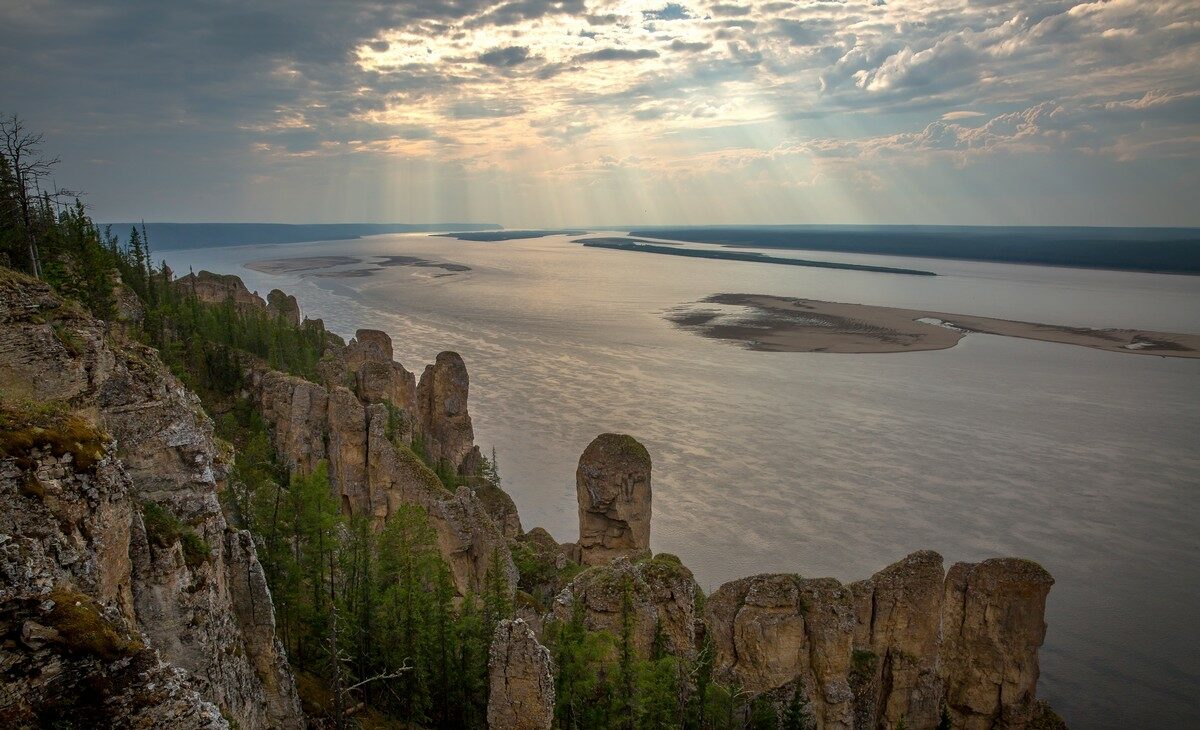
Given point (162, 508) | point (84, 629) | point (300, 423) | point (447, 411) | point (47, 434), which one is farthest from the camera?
point (447, 411)

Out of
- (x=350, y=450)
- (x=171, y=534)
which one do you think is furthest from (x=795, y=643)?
(x=350, y=450)

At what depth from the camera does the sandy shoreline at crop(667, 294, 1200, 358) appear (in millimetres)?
114562

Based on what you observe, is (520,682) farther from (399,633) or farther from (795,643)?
(795,643)

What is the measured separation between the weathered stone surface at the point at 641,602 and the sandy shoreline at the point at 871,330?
91.6 metres

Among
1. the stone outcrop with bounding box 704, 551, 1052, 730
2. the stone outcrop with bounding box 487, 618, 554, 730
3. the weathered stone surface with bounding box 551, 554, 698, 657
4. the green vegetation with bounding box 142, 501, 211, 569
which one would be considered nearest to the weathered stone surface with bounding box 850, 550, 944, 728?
the stone outcrop with bounding box 704, 551, 1052, 730

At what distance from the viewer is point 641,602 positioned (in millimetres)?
22703

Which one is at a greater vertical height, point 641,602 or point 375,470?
point 641,602

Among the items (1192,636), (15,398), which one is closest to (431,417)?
(15,398)

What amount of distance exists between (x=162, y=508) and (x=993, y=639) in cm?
3006

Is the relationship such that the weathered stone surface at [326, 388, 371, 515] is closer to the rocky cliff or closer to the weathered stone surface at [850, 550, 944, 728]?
the rocky cliff

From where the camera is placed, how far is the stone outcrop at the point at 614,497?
122 ft

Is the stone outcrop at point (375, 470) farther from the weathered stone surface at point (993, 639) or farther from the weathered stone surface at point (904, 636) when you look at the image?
the weathered stone surface at point (993, 639)

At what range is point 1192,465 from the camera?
207 feet

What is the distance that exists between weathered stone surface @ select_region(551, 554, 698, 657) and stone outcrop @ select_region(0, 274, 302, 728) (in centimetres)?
910
